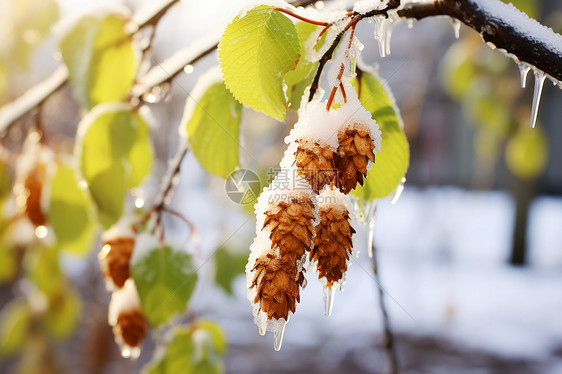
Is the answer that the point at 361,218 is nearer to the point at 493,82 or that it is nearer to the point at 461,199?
the point at 493,82

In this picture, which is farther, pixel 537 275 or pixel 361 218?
pixel 537 275

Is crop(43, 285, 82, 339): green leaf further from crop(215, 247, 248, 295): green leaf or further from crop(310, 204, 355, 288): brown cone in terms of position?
crop(310, 204, 355, 288): brown cone

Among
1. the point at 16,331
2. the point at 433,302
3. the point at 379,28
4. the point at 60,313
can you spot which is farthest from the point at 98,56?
the point at 433,302

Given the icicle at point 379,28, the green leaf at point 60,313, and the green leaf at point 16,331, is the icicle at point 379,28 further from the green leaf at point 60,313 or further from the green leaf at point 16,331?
the green leaf at point 16,331

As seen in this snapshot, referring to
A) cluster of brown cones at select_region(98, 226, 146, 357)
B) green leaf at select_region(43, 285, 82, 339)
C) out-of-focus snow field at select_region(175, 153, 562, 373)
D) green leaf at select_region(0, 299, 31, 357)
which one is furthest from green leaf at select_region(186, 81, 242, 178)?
out-of-focus snow field at select_region(175, 153, 562, 373)

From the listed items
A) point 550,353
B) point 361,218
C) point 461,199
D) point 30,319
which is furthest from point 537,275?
point 361,218

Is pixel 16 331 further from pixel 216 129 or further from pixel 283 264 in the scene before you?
pixel 283 264
